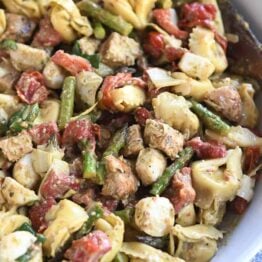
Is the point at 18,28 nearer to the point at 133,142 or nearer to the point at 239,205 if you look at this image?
the point at 133,142

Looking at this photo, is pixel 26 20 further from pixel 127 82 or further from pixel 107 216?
pixel 107 216

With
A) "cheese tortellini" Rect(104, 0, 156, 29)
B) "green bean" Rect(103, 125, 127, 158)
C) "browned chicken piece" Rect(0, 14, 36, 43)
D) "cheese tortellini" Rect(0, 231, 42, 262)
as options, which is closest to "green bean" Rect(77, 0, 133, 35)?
"cheese tortellini" Rect(104, 0, 156, 29)

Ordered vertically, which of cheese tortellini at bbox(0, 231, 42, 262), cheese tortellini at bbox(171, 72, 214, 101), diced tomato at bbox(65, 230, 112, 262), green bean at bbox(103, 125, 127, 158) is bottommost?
cheese tortellini at bbox(0, 231, 42, 262)

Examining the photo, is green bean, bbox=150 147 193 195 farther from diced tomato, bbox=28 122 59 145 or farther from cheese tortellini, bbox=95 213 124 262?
diced tomato, bbox=28 122 59 145

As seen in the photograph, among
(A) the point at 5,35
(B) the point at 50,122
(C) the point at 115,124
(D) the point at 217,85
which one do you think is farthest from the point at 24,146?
(D) the point at 217,85

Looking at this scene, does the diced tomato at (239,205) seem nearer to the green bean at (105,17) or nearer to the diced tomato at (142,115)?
the diced tomato at (142,115)

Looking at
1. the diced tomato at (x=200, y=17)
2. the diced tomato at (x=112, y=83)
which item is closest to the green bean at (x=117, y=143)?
the diced tomato at (x=112, y=83)

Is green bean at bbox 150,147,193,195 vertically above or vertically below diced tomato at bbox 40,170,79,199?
above
